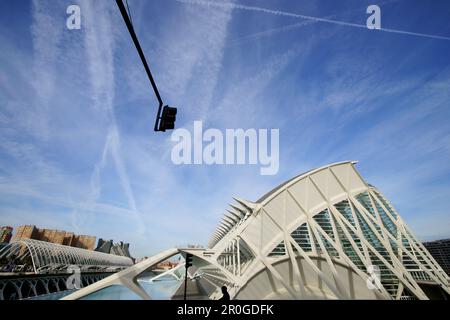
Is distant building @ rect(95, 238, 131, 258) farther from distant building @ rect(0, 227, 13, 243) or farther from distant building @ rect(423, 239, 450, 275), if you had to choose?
distant building @ rect(423, 239, 450, 275)

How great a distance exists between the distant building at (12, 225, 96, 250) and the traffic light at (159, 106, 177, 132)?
119m

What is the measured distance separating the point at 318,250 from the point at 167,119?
730 inches

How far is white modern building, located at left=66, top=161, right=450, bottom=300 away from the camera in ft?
55.6

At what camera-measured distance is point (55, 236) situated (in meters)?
116

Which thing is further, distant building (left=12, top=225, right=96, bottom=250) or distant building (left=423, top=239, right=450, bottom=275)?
distant building (left=423, top=239, right=450, bottom=275)

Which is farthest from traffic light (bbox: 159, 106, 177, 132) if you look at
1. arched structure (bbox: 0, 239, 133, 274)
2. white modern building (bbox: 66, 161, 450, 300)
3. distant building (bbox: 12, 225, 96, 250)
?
distant building (bbox: 12, 225, 96, 250)

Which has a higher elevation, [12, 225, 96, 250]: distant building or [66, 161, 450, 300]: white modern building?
[66, 161, 450, 300]: white modern building

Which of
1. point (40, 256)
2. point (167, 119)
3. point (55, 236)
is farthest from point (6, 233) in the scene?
point (167, 119)

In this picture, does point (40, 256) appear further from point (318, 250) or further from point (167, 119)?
point (167, 119)

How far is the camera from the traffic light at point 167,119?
6.48 metres

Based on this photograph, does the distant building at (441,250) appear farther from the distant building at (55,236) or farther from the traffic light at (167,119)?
the distant building at (55,236)

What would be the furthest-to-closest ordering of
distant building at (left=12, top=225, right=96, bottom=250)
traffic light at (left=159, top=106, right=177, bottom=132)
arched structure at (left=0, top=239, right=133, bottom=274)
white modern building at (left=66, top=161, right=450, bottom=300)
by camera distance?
distant building at (left=12, top=225, right=96, bottom=250), arched structure at (left=0, top=239, right=133, bottom=274), white modern building at (left=66, top=161, right=450, bottom=300), traffic light at (left=159, top=106, right=177, bottom=132)

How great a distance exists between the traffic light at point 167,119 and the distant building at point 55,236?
391 feet
